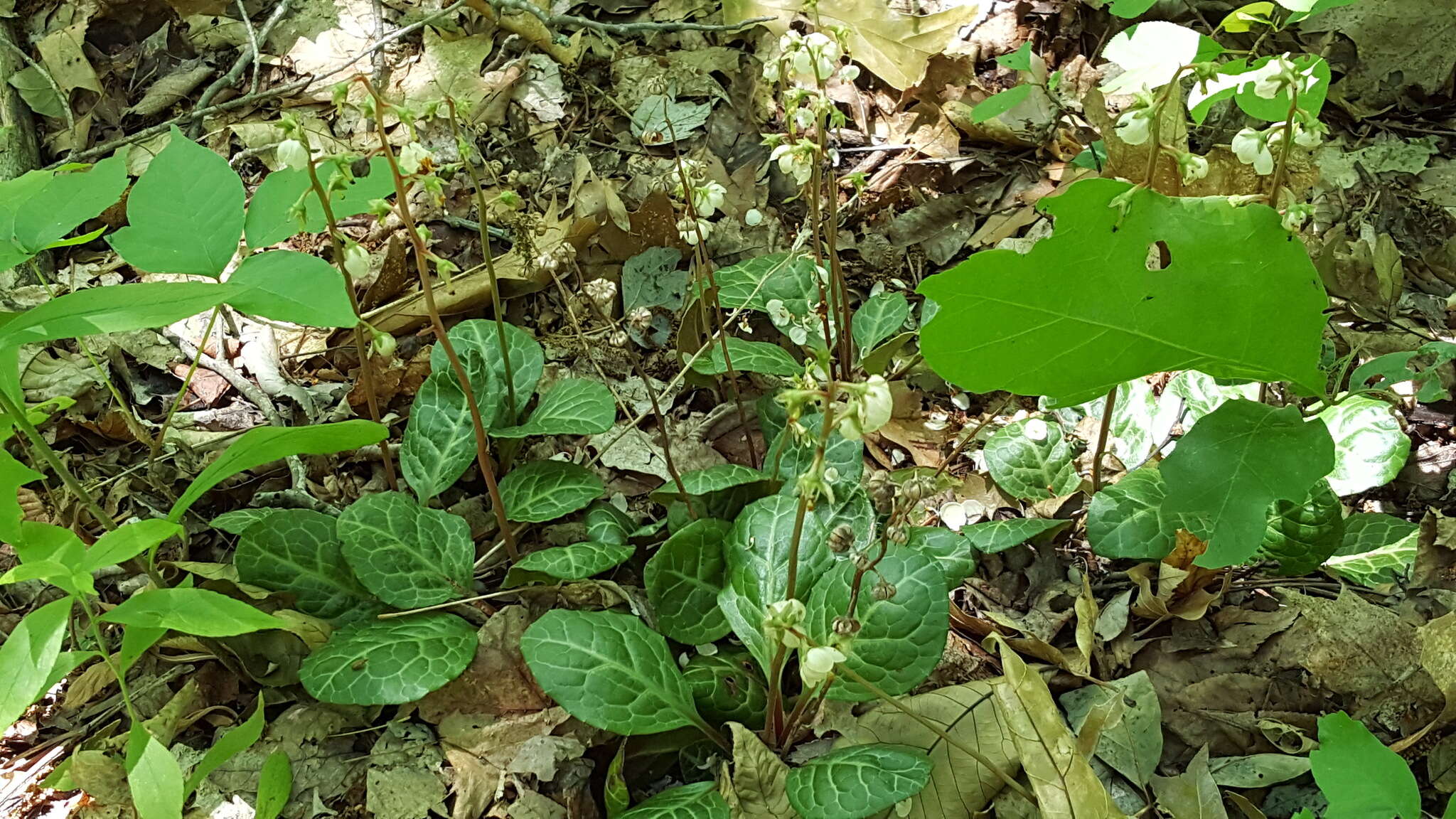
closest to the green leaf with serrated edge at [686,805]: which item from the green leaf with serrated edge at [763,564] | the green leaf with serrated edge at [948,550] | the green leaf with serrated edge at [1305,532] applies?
the green leaf with serrated edge at [763,564]

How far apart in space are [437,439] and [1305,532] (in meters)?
1.90

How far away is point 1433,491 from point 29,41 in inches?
173

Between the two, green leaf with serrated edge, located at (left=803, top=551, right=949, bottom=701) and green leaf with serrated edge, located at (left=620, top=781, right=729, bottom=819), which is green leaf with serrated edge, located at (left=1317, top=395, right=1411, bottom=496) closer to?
green leaf with serrated edge, located at (left=803, top=551, right=949, bottom=701)

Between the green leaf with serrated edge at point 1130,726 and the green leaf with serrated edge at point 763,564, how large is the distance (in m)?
0.58

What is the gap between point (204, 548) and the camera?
2.19 m

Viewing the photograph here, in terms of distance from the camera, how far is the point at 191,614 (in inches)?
56.8

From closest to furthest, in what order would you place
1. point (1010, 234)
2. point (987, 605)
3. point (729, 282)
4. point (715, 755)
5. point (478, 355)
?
point (715, 755) < point (987, 605) < point (478, 355) < point (729, 282) < point (1010, 234)

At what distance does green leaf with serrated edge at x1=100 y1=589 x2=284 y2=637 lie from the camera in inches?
55.7

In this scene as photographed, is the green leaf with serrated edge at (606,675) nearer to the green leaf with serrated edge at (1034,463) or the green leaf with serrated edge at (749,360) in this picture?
the green leaf with serrated edge at (749,360)

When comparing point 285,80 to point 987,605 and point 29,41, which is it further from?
point 987,605

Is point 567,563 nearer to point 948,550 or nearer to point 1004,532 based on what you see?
point 948,550

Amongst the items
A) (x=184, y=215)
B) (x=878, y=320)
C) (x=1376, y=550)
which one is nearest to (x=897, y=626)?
(x=878, y=320)

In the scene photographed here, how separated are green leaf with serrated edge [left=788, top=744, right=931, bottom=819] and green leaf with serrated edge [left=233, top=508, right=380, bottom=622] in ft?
3.46

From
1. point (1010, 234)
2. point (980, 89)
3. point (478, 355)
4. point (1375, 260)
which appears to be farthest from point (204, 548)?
point (1375, 260)
